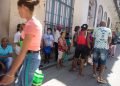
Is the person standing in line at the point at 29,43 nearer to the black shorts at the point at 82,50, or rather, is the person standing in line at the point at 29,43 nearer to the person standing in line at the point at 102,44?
the person standing in line at the point at 102,44

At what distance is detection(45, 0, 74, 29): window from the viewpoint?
1273cm

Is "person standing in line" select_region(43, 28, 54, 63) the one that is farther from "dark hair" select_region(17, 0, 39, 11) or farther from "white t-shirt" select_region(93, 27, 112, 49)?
"dark hair" select_region(17, 0, 39, 11)

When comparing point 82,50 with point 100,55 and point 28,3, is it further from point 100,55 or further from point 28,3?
point 28,3

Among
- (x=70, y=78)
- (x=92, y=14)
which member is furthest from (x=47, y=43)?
(x=92, y=14)

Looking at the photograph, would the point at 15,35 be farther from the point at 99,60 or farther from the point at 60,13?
the point at 60,13

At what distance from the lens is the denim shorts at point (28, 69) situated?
3.83 metres

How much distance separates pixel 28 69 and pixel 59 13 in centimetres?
1069

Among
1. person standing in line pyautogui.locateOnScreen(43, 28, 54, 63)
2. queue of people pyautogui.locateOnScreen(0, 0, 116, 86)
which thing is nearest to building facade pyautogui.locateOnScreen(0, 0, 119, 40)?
queue of people pyautogui.locateOnScreen(0, 0, 116, 86)

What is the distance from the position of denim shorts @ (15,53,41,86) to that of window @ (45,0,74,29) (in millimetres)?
8600

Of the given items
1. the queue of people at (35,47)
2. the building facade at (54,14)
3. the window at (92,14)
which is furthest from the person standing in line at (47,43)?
the window at (92,14)

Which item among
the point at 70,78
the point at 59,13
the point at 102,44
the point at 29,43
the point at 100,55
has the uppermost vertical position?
the point at 59,13

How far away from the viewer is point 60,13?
572 inches

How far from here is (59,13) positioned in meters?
14.4

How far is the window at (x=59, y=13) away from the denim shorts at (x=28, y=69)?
8.60 metres
